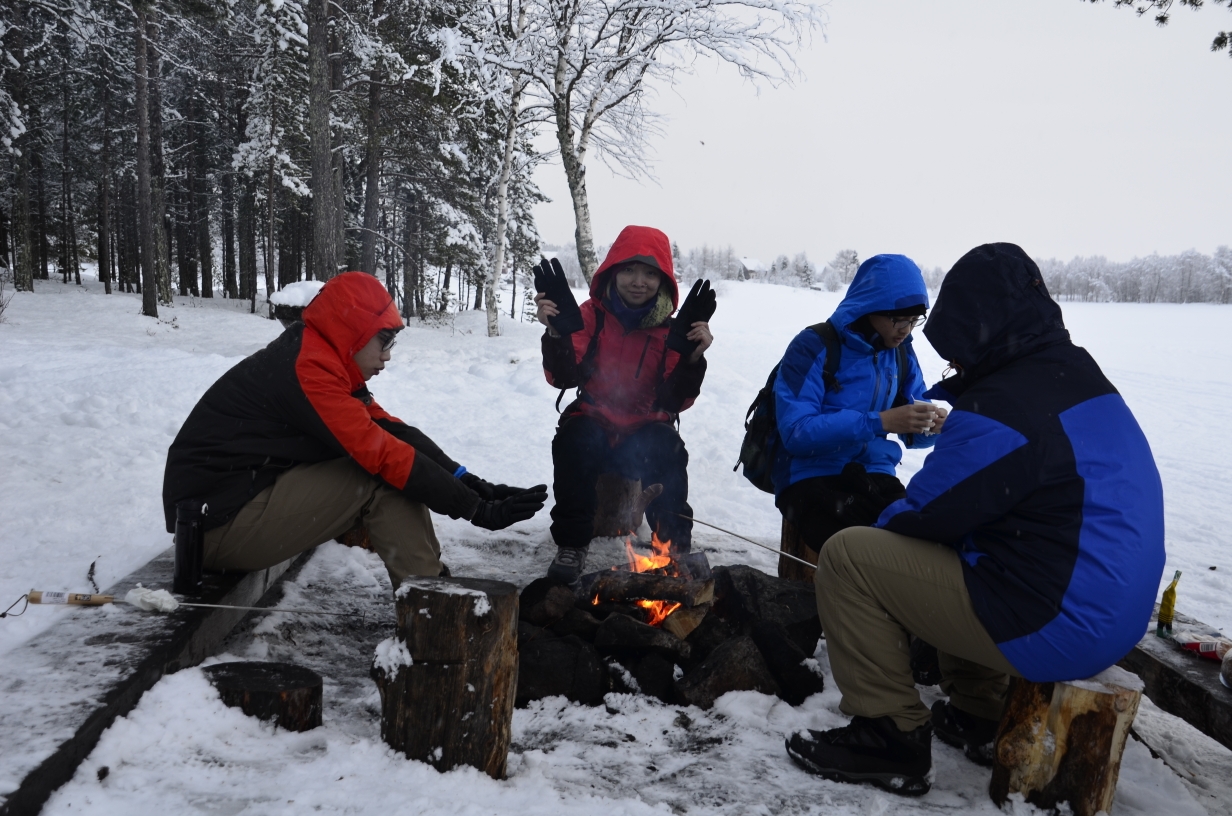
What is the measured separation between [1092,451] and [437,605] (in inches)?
77.3

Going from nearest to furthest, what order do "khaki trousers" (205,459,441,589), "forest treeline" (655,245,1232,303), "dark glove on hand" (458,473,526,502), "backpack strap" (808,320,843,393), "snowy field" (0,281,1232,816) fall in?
"snowy field" (0,281,1232,816) → "khaki trousers" (205,459,441,589) → "dark glove on hand" (458,473,526,502) → "backpack strap" (808,320,843,393) → "forest treeline" (655,245,1232,303)

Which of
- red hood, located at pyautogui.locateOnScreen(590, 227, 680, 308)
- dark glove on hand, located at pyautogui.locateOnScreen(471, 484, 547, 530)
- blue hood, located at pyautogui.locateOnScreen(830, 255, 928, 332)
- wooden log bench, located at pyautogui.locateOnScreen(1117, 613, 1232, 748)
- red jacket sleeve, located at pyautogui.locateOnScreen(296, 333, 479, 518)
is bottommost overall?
wooden log bench, located at pyautogui.locateOnScreen(1117, 613, 1232, 748)

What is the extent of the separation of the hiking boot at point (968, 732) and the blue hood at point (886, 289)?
72.6 inches

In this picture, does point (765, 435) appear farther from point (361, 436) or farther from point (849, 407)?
point (361, 436)

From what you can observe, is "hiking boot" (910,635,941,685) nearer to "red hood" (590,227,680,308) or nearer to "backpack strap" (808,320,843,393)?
"backpack strap" (808,320,843,393)

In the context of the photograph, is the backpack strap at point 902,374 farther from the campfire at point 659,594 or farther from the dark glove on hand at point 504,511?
the dark glove on hand at point 504,511

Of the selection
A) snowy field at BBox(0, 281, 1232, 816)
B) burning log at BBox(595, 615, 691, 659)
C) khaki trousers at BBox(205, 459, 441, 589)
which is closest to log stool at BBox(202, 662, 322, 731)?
snowy field at BBox(0, 281, 1232, 816)

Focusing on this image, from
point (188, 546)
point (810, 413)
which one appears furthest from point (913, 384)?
point (188, 546)

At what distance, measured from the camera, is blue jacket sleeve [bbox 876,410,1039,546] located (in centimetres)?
207

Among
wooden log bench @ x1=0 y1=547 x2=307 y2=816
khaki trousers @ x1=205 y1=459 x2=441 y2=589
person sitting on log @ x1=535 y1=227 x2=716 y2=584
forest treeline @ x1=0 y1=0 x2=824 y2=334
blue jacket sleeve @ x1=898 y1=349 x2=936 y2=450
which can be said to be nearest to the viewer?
wooden log bench @ x1=0 y1=547 x2=307 y2=816

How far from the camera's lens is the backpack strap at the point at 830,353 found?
369cm

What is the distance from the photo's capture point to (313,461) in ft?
10.1

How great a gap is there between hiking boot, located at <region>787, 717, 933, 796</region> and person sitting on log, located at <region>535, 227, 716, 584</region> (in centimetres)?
201

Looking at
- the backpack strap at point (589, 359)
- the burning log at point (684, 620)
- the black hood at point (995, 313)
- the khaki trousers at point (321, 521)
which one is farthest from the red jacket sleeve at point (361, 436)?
the black hood at point (995, 313)
